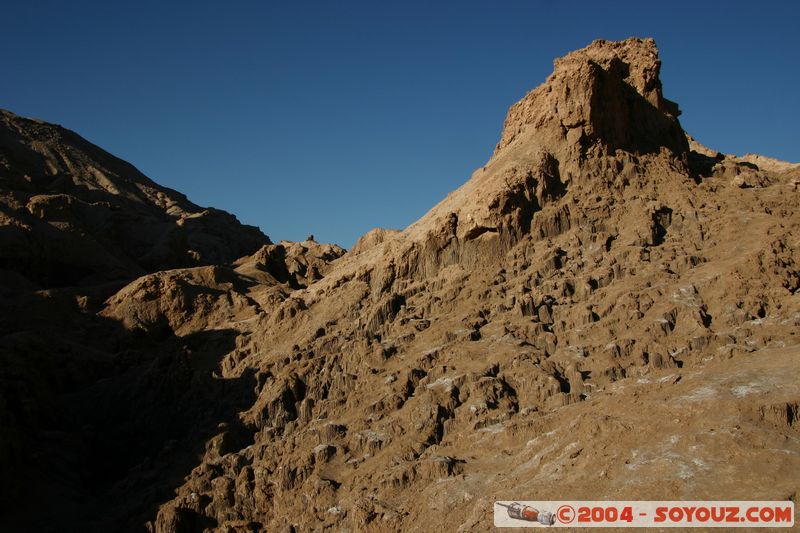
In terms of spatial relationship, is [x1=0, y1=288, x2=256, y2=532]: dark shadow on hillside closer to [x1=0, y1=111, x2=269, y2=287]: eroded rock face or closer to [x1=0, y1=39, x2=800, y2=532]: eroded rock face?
[x1=0, y1=39, x2=800, y2=532]: eroded rock face

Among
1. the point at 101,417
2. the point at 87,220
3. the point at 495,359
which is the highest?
the point at 87,220

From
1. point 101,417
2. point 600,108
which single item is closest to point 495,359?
point 600,108

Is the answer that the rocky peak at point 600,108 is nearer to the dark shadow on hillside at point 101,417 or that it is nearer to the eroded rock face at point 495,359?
the eroded rock face at point 495,359

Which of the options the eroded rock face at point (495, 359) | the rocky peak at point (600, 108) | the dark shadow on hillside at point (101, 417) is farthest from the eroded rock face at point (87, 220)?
→ the rocky peak at point (600, 108)

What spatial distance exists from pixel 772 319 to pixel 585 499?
10.8 meters

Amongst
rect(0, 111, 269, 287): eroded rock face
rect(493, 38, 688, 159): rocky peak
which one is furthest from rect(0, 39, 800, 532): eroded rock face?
rect(0, 111, 269, 287): eroded rock face

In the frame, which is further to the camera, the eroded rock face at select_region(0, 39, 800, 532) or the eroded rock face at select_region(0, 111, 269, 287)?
the eroded rock face at select_region(0, 111, 269, 287)

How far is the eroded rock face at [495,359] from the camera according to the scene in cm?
2436

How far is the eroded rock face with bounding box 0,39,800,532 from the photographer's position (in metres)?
24.4

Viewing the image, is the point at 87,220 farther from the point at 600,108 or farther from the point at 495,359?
the point at 495,359

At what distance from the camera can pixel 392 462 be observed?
28281mm

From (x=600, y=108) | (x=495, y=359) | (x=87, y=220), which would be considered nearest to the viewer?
(x=495, y=359)

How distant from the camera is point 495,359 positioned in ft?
101

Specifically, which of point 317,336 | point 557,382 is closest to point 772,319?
point 557,382
